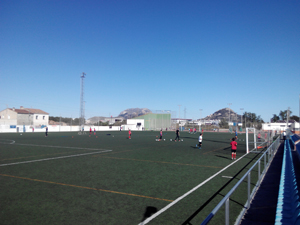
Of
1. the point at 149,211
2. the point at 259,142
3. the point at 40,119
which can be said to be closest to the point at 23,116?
the point at 40,119

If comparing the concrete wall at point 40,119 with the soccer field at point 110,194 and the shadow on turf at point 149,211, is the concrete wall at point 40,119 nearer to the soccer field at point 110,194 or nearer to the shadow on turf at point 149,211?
the soccer field at point 110,194

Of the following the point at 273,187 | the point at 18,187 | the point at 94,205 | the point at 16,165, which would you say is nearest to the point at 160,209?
the point at 94,205

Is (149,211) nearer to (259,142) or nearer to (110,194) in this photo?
(110,194)

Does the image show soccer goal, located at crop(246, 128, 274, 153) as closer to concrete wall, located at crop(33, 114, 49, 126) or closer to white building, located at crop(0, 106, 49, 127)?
white building, located at crop(0, 106, 49, 127)

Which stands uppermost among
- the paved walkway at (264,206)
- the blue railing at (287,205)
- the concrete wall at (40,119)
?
the concrete wall at (40,119)

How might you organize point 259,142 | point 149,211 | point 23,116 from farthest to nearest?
point 23,116, point 259,142, point 149,211

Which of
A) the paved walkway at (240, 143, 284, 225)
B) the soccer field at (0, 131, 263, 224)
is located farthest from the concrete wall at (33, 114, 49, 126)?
the paved walkway at (240, 143, 284, 225)

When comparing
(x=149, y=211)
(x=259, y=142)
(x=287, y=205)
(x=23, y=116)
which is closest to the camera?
(x=149, y=211)

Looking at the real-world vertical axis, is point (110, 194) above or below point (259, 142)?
below

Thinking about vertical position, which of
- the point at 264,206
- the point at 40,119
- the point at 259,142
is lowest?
the point at 264,206

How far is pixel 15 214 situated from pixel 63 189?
7.99 ft

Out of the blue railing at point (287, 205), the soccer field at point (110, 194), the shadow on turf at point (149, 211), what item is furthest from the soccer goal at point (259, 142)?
the shadow on turf at point (149, 211)

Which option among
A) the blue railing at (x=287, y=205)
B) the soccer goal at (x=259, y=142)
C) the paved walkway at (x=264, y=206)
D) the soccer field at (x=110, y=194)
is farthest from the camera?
the soccer goal at (x=259, y=142)

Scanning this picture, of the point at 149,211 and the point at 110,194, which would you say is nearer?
the point at 149,211
